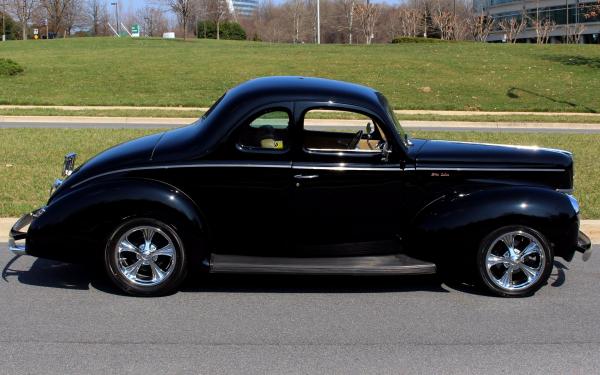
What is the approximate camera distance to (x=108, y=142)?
12977mm

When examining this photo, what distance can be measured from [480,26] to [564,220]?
62092 millimetres

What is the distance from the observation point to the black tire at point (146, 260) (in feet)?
18.1

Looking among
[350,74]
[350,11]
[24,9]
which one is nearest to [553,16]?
[350,11]

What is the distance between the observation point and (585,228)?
761cm

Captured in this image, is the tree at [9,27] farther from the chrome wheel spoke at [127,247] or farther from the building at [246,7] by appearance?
the chrome wheel spoke at [127,247]

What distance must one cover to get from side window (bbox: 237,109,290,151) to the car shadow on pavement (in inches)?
47.8

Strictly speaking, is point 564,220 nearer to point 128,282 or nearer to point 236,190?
point 236,190

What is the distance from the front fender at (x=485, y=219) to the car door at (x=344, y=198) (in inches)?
10.4

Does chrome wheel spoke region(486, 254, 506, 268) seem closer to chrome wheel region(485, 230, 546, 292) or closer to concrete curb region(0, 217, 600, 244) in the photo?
chrome wheel region(485, 230, 546, 292)

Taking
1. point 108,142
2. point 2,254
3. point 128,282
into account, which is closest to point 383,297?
point 128,282

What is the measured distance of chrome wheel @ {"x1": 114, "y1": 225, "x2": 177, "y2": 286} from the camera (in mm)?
5543

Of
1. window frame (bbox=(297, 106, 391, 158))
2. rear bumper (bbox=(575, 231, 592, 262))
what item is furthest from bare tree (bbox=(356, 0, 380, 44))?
window frame (bbox=(297, 106, 391, 158))

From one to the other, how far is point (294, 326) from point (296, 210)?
0.98 metres

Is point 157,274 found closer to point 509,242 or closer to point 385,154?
point 385,154
